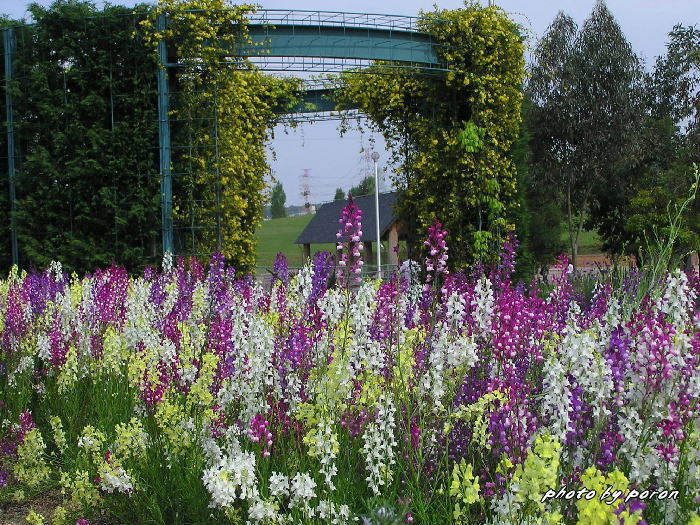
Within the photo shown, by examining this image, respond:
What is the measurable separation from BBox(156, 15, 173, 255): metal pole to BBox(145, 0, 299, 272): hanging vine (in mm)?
144

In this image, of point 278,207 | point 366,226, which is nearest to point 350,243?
point 366,226

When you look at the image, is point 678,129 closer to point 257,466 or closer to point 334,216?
point 334,216

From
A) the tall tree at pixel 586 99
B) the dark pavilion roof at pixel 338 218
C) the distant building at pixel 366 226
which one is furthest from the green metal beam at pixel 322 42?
the dark pavilion roof at pixel 338 218

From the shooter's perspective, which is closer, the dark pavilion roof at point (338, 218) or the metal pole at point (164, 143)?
the metal pole at point (164, 143)

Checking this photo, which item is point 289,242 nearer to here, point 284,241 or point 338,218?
point 284,241

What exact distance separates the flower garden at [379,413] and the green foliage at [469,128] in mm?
6685

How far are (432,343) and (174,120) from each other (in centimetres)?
876

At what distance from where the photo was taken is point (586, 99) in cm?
2025

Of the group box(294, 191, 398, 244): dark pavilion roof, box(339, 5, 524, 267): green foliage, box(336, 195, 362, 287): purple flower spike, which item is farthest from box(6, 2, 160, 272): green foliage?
box(294, 191, 398, 244): dark pavilion roof

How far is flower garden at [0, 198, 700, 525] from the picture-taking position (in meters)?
2.62

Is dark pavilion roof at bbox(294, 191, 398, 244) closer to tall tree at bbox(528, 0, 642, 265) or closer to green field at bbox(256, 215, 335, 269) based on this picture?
green field at bbox(256, 215, 335, 269)

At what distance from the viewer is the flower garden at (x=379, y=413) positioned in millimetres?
2617

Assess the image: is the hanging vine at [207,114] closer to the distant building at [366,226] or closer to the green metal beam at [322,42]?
the green metal beam at [322,42]

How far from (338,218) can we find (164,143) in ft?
73.1
